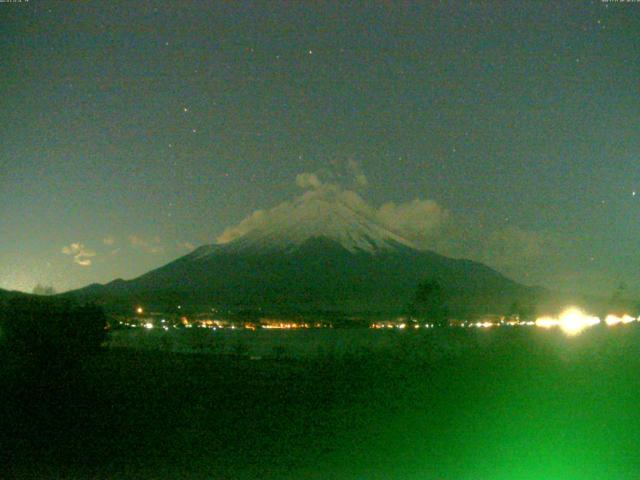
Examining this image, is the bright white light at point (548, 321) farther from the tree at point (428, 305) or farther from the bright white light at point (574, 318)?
the tree at point (428, 305)

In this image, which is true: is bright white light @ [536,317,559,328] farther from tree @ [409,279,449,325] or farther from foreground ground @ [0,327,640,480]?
foreground ground @ [0,327,640,480]

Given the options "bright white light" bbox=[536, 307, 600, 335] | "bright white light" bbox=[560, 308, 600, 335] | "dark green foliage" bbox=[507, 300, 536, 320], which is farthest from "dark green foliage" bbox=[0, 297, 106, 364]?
"bright white light" bbox=[560, 308, 600, 335]

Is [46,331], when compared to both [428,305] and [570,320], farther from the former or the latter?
[570,320]

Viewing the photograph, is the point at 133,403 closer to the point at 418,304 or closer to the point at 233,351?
the point at 233,351

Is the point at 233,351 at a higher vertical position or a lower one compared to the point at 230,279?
lower

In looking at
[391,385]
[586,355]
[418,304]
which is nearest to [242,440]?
[391,385]

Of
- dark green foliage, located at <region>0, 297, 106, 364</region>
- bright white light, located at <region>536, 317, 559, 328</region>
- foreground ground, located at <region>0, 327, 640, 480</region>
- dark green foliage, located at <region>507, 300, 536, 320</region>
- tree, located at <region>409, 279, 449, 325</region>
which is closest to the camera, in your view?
foreground ground, located at <region>0, 327, 640, 480</region>

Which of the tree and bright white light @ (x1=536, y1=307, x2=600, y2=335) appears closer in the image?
the tree

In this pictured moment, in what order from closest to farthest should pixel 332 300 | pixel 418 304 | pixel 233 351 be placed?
pixel 233 351, pixel 418 304, pixel 332 300
